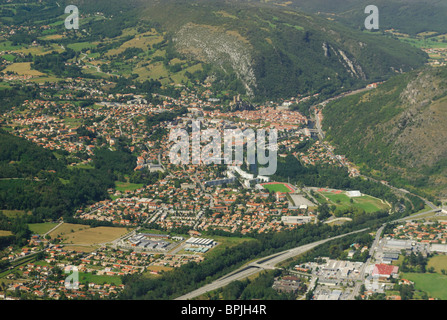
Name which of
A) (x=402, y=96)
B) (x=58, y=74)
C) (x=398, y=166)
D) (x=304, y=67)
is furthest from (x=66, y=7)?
(x=398, y=166)

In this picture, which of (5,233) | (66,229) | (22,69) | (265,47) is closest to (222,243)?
(66,229)

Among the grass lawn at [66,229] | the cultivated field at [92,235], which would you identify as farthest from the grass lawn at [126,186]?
the cultivated field at [92,235]

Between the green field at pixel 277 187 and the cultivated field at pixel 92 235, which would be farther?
the green field at pixel 277 187

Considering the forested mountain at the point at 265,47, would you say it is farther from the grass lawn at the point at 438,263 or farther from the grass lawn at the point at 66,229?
the grass lawn at the point at 438,263

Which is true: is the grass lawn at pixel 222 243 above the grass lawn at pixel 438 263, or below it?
below

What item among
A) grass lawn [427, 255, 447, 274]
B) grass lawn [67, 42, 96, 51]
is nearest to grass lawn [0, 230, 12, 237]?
grass lawn [427, 255, 447, 274]

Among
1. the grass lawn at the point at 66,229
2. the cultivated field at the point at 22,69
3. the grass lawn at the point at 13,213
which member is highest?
the cultivated field at the point at 22,69
